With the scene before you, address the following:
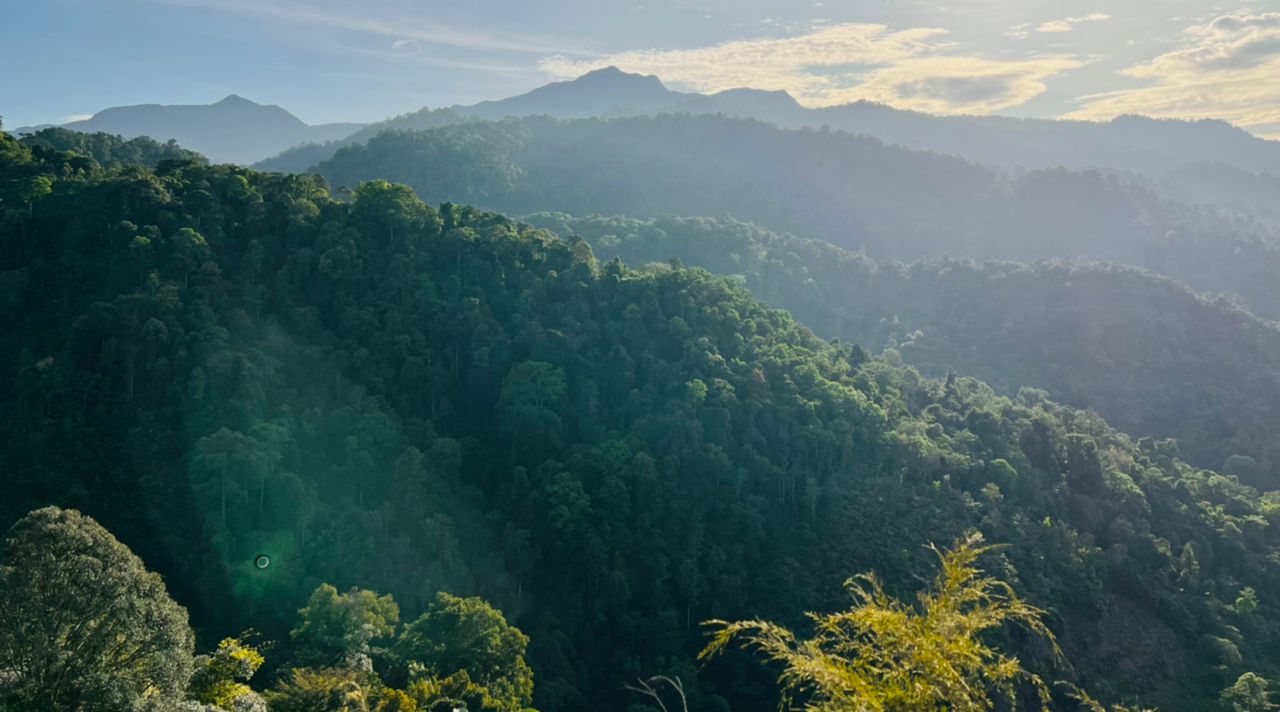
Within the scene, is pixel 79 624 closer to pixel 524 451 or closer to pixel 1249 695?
pixel 524 451

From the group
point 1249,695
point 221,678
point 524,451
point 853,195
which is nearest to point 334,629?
point 221,678

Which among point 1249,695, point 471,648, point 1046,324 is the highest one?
point 471,648

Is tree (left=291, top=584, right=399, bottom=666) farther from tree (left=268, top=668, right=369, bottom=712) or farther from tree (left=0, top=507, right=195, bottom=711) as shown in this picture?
tree (left=0, top=507, right=195, bottom=711)

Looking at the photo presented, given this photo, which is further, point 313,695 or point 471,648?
point 471,648

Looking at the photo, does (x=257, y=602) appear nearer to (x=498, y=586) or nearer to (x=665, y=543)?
(x=498, y=586)

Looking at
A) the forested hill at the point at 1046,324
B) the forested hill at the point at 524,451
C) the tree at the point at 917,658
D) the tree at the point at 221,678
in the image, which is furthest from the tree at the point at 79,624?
the forested hill at the point at 1046,324

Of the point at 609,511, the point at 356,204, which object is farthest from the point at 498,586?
the point at 356,204

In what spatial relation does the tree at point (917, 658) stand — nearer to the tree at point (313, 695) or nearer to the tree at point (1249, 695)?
the tree at point (313, 695)
